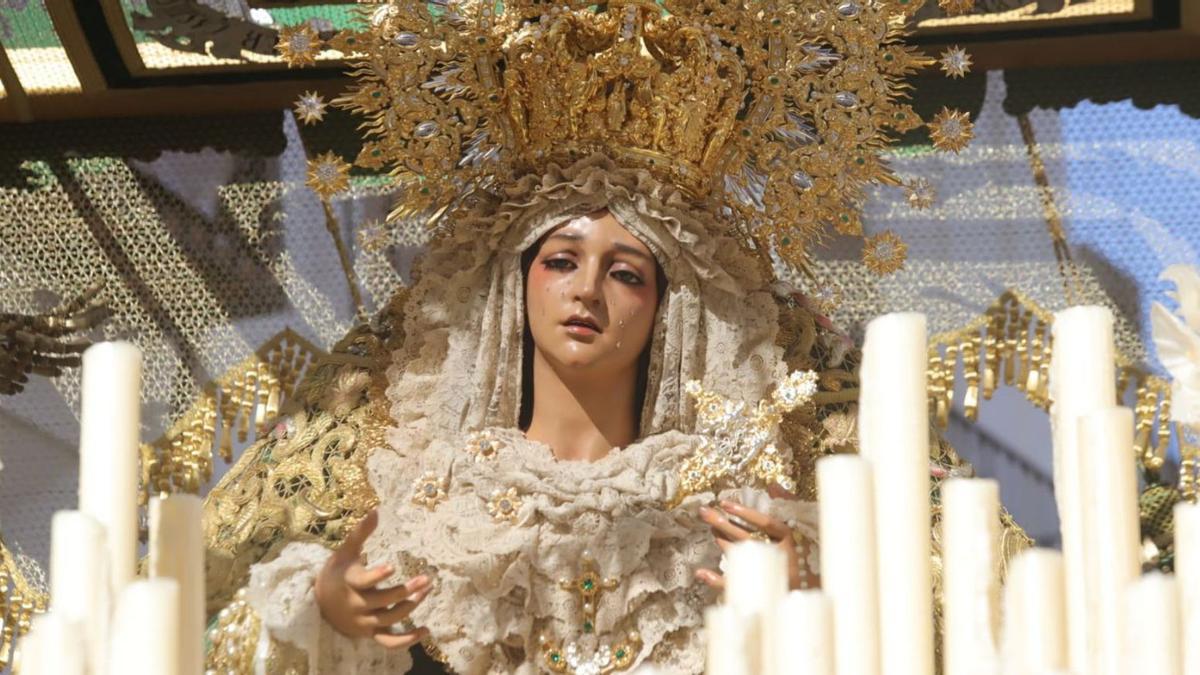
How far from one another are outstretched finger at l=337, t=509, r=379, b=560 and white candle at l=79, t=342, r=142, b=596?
3.69 feet

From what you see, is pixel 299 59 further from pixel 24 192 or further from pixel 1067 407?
pixel 1067 407

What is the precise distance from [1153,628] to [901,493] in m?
0.19

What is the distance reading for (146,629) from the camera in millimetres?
1107

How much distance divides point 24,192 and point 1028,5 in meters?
1.95

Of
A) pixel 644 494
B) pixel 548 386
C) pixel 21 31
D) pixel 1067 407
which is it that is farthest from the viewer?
pixel 21 31

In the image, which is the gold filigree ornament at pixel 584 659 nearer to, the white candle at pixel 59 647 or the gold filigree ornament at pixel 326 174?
the gold filigree ornament at pixel 326 174

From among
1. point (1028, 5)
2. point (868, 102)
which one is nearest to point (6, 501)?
point (868, 102)

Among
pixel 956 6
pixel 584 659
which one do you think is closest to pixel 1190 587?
pixel 584 659

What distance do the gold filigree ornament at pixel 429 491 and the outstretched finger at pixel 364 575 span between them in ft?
1.08

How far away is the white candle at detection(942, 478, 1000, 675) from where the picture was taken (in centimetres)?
123

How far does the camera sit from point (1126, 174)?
3.73 metres

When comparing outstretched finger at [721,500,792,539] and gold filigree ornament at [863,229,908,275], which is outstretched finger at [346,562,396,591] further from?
gold filigree ornament at [863,229,908,275]

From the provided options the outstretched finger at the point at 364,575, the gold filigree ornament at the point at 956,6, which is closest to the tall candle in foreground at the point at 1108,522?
the outstretched finger at the point at 364,575

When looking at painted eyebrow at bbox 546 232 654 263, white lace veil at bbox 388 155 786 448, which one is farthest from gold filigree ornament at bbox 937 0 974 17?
painted eyebrow at bbox 546 232 654 263
